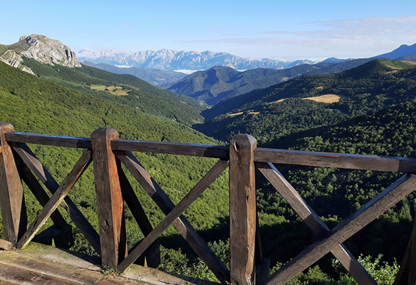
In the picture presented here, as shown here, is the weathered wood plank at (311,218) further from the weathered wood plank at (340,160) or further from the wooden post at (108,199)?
the wooden post at (108,199)

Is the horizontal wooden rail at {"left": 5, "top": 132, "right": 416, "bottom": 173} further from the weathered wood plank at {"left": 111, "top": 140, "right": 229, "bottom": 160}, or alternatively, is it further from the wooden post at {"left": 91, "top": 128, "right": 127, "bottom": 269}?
the wooden post at {"left": 91, "top": 128, "right": 127, "bottom": 269}

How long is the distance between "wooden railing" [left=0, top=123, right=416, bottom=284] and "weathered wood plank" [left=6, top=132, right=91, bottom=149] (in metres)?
0.01

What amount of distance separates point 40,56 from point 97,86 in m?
60.9

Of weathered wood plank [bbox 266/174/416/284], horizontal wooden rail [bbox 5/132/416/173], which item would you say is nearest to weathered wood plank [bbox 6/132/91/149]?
horizontal wooden rail [bbox 5/132/416/173]

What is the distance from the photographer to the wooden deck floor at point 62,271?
3.03 metres

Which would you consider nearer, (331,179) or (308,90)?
(331,179)

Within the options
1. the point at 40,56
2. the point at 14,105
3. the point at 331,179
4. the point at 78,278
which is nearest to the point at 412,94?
the point at 331,179

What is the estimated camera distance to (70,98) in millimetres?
96312

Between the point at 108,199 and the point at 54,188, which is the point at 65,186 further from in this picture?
the point at 108,199

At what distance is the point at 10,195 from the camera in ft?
11.4

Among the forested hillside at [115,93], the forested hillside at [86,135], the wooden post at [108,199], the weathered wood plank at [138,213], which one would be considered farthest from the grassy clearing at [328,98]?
the wooden post at [108,199]

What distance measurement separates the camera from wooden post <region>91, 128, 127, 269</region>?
2.87 meters

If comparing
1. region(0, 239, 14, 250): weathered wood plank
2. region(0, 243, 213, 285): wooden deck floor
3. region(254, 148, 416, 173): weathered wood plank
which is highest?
region(254, 148, 416, 173): weathered wood plank

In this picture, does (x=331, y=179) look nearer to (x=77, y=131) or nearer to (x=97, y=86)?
(x=77, y=131)
